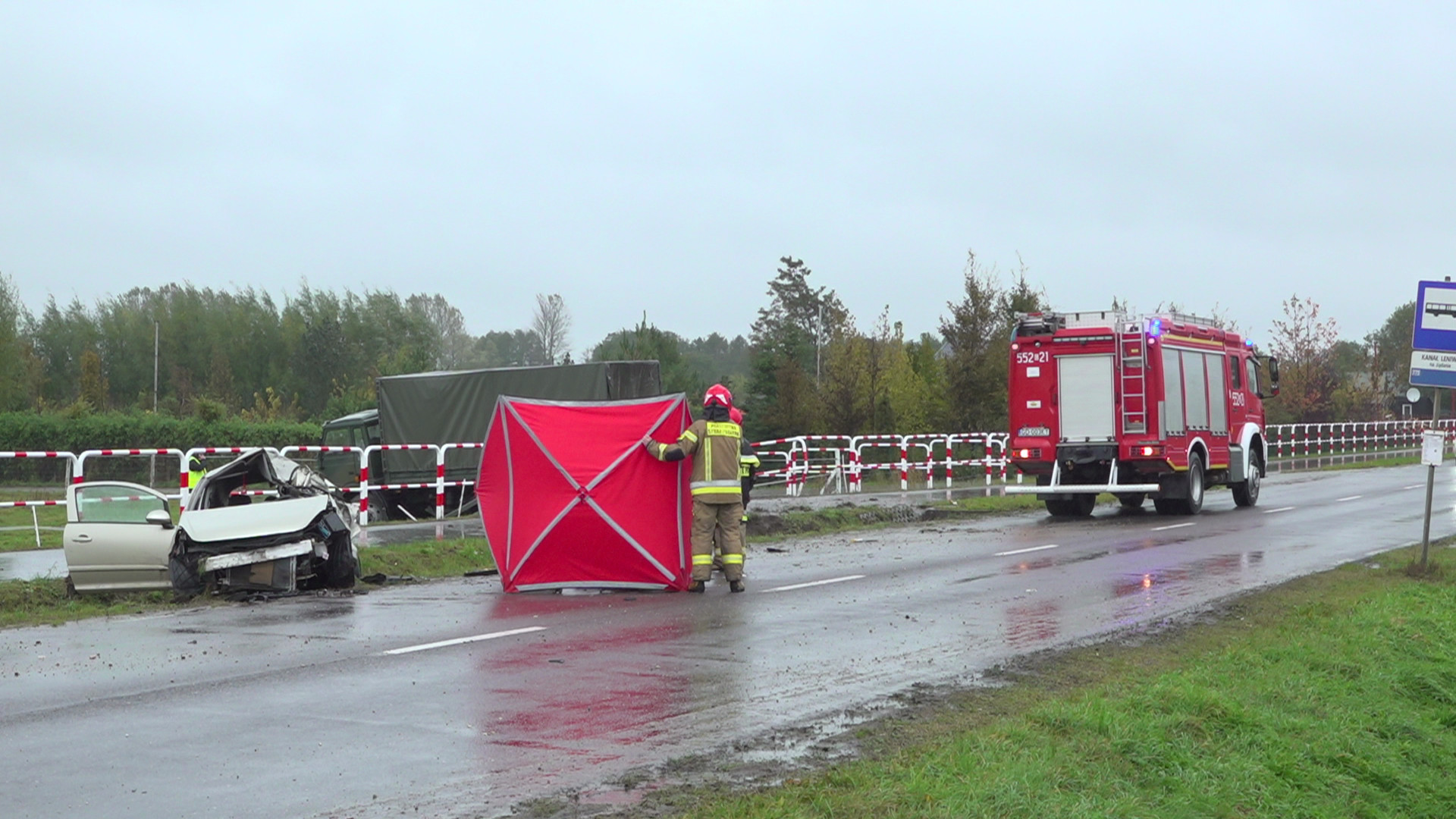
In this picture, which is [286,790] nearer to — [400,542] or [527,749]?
[527,749]

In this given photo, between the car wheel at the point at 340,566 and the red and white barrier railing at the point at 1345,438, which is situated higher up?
the red and white barrier railing at the point at 1345,438

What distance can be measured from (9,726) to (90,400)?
6135 cm

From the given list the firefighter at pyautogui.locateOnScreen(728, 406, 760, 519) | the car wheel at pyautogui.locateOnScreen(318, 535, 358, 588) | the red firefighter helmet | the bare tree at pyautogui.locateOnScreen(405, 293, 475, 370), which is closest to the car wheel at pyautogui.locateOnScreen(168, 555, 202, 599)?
the car wheel at pyautogui.locateOnScreen(318, 535, 358, 588)

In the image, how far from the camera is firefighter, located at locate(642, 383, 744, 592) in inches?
529

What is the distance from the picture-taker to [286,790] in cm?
602

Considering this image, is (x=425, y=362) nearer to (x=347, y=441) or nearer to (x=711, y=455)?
(x=347, y=441)

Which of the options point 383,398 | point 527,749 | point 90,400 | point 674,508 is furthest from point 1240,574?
point 90,400

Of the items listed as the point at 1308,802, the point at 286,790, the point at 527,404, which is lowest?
the point at 1308,802

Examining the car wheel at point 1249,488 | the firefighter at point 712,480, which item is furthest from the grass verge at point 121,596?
the car wheel at point 1249,488

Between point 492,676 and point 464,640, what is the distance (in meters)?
1.65

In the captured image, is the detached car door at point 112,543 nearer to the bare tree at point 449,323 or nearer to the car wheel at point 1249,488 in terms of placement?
the car wheel at point 1249,488

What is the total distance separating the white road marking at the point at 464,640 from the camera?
1005 centimetres

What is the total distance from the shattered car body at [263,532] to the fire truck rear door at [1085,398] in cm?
1350

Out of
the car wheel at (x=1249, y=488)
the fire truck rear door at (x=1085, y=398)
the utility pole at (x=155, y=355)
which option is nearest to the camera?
the fire truck rear door at (x=1085, y=398)
